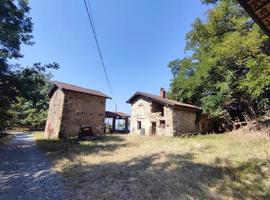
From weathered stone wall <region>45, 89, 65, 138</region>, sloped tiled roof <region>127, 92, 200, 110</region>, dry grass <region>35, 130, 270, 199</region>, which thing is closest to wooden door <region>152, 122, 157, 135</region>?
sloped tiled roof <region>127, 92, 200, 110</region>

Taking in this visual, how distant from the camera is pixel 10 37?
12.2 metres

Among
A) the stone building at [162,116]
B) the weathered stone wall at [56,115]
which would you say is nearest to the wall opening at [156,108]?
the stone building at [162,116]

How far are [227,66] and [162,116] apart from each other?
7.53m

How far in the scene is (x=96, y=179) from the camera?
6.27 meters

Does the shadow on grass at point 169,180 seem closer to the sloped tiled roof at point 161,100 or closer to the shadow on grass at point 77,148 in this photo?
the shadow on grass at point 77,148

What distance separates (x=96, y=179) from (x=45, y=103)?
32680mm

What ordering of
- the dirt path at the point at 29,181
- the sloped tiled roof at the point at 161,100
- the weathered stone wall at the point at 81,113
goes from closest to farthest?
1. the dirt path at the point at 29,181
2. the sloped tiled roof at the point at 161,100
3. the weathered stone wall at the point at 81,113

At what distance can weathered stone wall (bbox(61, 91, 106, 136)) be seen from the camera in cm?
1903

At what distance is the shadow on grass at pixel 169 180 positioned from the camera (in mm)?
5059

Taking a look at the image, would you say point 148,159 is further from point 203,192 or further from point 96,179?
point 203,192

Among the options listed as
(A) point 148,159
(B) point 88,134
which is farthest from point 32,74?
(A) point 148,159

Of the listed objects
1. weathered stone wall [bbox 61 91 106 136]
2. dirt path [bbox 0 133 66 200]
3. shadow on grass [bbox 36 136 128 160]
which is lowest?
dirt path [bbox 0 133 66 200]

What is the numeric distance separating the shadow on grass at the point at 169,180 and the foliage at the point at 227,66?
539cm

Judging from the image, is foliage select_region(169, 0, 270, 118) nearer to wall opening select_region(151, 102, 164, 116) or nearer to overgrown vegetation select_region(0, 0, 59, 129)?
wall opening select_region(151, 102, 164, 116)
